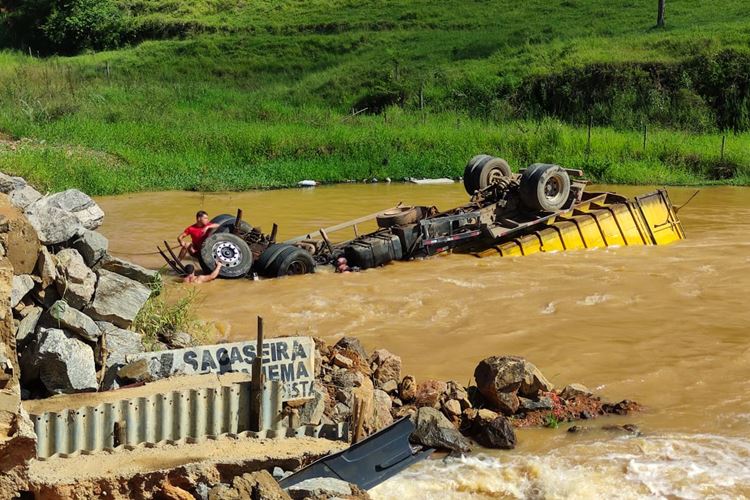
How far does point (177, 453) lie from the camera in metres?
6.31

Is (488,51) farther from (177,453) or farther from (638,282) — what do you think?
(177,453)

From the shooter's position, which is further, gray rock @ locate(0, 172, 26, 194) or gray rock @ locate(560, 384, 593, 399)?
gray rock @ locate(0, 172, 26, 194)

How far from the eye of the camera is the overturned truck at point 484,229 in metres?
13.3

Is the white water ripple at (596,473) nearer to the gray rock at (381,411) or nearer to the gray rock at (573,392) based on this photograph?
the gray rock at (381,411)

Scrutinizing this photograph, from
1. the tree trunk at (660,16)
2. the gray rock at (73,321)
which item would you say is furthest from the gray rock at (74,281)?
the tree trunk at (660,16)

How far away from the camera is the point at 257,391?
693 centimetres

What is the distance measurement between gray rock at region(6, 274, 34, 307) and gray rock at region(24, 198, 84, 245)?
35.2 inches

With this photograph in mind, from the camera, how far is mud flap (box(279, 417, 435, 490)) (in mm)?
6309

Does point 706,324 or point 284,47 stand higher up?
point 284,47

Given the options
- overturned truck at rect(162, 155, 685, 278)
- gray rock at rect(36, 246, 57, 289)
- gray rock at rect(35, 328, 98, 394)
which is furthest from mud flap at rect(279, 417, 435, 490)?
overturned truck at rect(162, 155, 685, 278)

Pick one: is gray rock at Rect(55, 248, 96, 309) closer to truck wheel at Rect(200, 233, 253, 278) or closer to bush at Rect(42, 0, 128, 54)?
truck wheel at Rect(200, 233, 253, 278)

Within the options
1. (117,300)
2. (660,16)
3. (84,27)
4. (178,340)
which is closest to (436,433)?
(178,340)

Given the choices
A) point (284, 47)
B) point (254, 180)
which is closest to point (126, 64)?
point (284, 47)

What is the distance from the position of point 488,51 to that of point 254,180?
18.5 metres
